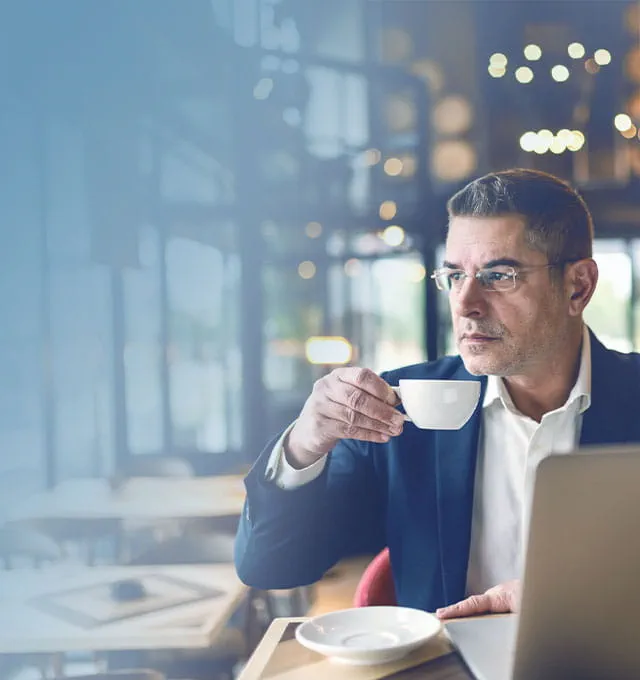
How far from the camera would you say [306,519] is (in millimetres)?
1519

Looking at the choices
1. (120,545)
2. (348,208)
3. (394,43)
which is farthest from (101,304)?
(394,43)

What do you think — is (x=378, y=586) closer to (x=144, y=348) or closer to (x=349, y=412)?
(x=349, y=412)

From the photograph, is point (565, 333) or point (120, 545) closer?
point (565, 333)

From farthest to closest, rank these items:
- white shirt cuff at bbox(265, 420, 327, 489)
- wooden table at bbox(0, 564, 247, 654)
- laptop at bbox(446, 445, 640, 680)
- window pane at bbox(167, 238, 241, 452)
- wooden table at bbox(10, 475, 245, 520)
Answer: window pane at bbox(167, 238, 241, 452)
wooden table at bbox(10, 475, 245, 520)
wooden table at bbox(0, 564, 247, 654)
white shirt cuff at bbox(265, 420, 327, 489)
laptop at bbox(446, 445, 640, 680)

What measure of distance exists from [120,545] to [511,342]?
2.85 m

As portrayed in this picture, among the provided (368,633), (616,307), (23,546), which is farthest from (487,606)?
(616,307)

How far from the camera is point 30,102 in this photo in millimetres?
3564

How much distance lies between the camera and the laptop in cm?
71

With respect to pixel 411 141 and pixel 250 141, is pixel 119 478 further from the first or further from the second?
pixel 411 141

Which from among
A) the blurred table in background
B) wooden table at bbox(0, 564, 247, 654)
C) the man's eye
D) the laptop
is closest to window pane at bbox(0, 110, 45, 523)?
wooden table at bbox(0, 564, 247, 654)

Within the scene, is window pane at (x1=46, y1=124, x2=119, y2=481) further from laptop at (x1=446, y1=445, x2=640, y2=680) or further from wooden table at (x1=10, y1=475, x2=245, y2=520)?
laptop at (x1=446, y1=445, x2=640, y2=680)

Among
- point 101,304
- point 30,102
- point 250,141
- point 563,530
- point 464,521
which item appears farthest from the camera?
point 250,141

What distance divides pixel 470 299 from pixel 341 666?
0.82m

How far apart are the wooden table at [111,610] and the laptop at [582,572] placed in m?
1.22
